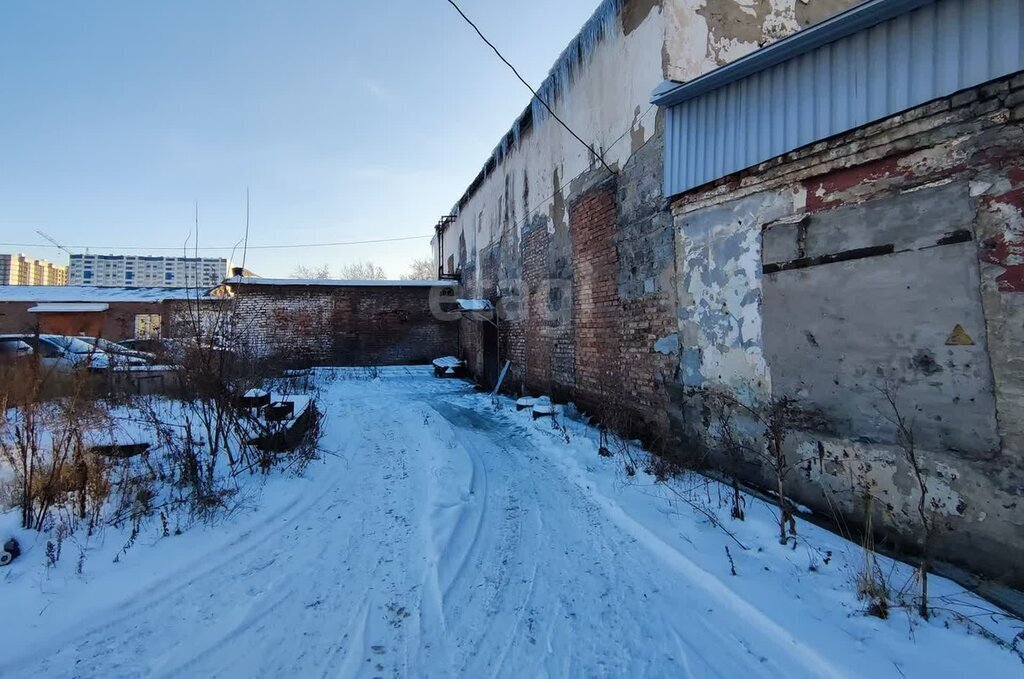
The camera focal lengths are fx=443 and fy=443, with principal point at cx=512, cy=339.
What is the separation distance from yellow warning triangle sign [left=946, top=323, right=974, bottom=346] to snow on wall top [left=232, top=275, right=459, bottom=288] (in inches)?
611

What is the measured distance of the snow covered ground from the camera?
2045 millimetres

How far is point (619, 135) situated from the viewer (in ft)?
19.9

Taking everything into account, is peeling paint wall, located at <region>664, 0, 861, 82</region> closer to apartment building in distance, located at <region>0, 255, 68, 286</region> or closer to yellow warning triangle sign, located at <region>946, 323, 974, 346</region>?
yellow warning triangle sign, located at <region>946, 323, 974, 346</region>

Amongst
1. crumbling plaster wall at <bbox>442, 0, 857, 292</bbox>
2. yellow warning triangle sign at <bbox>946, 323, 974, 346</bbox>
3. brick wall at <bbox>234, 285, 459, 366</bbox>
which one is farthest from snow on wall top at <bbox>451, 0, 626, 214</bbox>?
brick wall at <bbox>234, 285, 459, 366</bbox>

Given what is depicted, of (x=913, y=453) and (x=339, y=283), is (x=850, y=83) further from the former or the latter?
(x=339, y=283)

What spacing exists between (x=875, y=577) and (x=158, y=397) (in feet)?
24.8

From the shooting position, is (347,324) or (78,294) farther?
(78,294)

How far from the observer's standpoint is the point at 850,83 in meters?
3.26

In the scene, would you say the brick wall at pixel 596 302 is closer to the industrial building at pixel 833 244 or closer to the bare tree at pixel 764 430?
the industrial building at pixel 833 244

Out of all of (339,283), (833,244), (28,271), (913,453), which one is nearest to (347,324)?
(339,283)

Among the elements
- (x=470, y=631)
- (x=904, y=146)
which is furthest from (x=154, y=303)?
(x=904, y=146)

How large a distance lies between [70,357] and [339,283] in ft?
36.4

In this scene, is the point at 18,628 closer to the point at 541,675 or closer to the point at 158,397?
the point at 541,675

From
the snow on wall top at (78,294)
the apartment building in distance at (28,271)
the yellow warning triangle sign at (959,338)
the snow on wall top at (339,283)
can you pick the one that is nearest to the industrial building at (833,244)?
the yellow warning triangle sign at (959,338)
